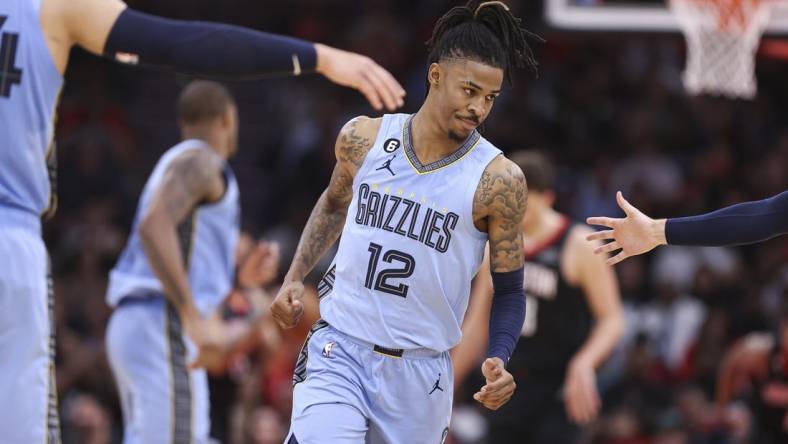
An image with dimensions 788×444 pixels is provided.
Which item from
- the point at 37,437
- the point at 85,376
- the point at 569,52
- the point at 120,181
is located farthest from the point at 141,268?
the point at 569,52

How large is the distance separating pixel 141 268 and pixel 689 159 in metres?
8.96

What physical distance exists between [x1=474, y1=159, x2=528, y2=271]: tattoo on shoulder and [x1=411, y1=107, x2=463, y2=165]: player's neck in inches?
7.8

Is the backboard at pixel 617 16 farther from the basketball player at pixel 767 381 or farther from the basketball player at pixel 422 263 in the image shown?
the basketball player at pixel 422 263

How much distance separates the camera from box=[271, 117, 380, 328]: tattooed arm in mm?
4898

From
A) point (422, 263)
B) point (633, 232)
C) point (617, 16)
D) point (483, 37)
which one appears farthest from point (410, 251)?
point (617, 16)

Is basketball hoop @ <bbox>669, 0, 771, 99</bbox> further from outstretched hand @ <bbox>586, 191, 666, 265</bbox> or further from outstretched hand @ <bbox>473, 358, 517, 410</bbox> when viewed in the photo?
outstretched hand @ <bbox>473, 358, 517, 410</bbox>

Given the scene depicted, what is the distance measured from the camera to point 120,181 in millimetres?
13602

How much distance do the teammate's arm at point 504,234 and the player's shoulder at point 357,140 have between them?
0.53 m

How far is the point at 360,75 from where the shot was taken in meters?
4.75

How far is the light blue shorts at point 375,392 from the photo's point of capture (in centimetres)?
473

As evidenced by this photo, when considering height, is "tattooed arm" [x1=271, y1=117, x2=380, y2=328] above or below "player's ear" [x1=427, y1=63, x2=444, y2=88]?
below

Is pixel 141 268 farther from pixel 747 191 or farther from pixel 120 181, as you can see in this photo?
pixel 747 191

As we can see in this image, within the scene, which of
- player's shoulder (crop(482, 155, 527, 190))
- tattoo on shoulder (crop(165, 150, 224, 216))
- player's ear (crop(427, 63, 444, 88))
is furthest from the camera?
tattoo on shoulder (crop(165, 150, 224, 216))

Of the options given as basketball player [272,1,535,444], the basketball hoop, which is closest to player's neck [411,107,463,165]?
basketball player [272,1,535,444]
